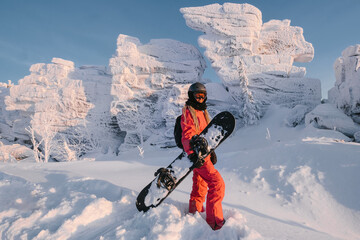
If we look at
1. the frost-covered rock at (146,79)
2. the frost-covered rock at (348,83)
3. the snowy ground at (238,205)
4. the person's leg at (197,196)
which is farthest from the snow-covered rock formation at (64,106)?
the frost-covered rock at (348,83)

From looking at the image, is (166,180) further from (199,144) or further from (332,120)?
(332,120)

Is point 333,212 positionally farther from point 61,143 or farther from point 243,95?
point 61,143

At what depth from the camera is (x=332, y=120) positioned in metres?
11.1

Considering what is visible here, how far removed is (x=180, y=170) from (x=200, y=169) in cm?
27

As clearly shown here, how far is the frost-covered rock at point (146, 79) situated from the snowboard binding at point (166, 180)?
694 inches

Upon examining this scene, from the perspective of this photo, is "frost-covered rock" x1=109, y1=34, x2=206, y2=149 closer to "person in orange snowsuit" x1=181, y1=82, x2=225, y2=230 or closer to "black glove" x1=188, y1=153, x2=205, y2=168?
"person in orange snowsuit" x1=181, y1=82, x2=225, y2=230

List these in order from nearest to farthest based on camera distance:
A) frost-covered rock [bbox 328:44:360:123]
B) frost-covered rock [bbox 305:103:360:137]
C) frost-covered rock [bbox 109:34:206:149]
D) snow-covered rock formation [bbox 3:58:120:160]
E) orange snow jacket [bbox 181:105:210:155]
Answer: orange snow jacket [bbox 181:105:210:155]
frost-covered rock [bbox 305:103:360:137]
frost-covered rock [bbox 328:44:360:123]
frost-covered rock [bbox 109:34:206:149]
snow-covered rock formation [bbox 3:58:120:160]

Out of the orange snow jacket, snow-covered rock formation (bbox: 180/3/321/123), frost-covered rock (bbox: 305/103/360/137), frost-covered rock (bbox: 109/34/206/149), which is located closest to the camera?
the orange snow jacket

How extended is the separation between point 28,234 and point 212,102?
1966 centimetres

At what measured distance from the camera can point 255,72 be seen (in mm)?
19281

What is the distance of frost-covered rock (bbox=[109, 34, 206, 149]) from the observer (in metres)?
21.4

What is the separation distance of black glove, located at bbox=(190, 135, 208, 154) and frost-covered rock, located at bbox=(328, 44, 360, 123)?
14.4m

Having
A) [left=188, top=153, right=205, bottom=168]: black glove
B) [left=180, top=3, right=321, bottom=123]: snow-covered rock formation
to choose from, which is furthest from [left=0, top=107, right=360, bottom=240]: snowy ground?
[left=180, top=3, right=321, bottom=123]: snow-covered rock formation

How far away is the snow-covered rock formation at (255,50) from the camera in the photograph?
725 inches
